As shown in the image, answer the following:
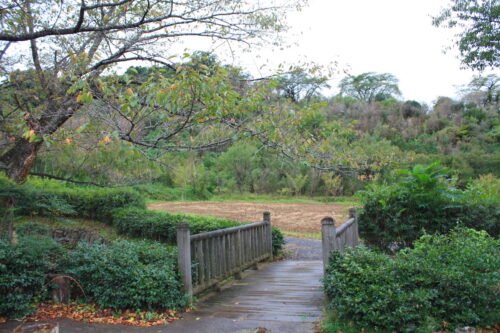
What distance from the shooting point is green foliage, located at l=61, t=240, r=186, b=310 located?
16.5 ft

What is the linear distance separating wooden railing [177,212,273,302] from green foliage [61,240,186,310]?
24 centimetres

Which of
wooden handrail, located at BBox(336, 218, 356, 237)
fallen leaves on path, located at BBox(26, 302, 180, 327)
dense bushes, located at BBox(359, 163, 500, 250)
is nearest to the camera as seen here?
fallen leaves on path, located at BBox(26, 302, 180, 327)

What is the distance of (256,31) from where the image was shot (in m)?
7.70

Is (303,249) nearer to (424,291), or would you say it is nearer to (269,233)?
(269,233)

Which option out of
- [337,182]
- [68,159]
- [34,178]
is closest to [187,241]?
[68,159]

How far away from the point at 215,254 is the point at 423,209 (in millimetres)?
4243

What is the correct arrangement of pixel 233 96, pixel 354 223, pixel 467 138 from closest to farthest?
pixel 233 96 → pixel 354 223 → pixel 467 138

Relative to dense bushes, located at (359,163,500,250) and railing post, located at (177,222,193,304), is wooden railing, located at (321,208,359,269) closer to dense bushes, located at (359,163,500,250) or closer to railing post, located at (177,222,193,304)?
dense bushes, located at (359,163,500,250)

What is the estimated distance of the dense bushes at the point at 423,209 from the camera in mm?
7438

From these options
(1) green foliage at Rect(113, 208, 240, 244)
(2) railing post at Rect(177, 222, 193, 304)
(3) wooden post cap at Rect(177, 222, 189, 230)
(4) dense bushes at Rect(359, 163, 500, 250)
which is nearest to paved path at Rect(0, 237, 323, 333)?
(2) railing post at Rect(177, 222, 193, 304)

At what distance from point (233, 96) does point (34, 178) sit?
1173 cm

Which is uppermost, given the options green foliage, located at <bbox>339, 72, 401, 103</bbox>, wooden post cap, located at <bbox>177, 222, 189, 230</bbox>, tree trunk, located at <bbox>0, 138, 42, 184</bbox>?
green foliage, located at <bbox>339, 72, 401, 103</bbox>

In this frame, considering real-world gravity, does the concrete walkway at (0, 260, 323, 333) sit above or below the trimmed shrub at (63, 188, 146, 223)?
below

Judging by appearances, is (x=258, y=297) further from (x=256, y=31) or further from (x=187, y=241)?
(x=256, y=31)
